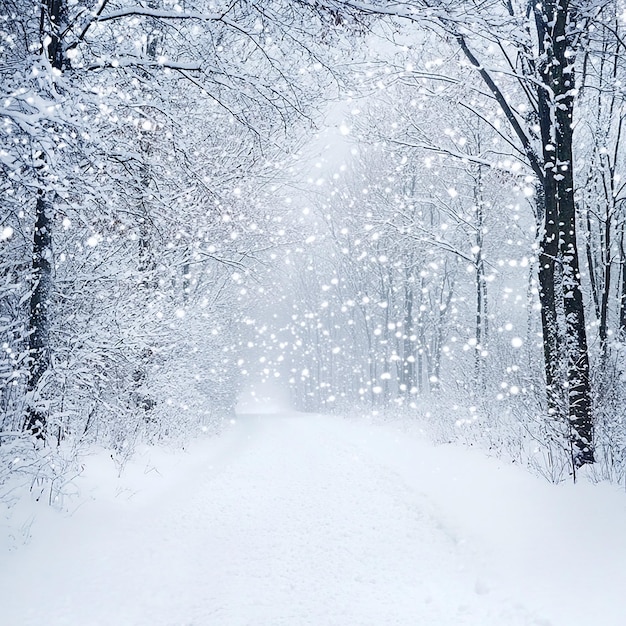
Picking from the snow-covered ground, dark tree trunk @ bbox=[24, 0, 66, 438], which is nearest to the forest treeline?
dark tree trunk @ bbox=[24, 0, 66, 438]

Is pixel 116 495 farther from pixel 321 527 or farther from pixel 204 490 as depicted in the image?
pixel 321 527

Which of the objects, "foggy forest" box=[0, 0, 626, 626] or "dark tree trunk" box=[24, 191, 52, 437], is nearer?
"foggy forest" box=[0, 0, 626, 626]

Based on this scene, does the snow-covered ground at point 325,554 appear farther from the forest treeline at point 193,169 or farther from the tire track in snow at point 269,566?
the forest treeline at point 193,169

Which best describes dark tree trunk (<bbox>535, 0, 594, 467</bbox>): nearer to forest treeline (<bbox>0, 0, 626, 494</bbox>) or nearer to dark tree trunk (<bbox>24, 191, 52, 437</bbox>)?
forest treeline (<bbox>0, 0, 626, 494</bbox>)

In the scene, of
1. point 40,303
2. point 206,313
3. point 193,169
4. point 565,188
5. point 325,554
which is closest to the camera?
point 325,554

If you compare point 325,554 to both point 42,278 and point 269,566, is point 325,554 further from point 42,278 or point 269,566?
point 42,278

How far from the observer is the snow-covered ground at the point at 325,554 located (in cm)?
386

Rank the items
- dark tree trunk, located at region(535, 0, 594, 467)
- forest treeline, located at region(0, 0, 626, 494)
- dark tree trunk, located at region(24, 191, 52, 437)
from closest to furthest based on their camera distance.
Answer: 1. forest treeline, located at region(0, 0, 626, 494)
2. dark tree trunk, located at region(24, 191, 52, 437)
3. dark tree trunk, located at region(535, 0, 594, 467)

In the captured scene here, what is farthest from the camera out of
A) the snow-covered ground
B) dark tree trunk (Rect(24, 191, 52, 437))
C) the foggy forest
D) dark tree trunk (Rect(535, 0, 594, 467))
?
dark tree trunk (Rect(535, 0, 594, 467))

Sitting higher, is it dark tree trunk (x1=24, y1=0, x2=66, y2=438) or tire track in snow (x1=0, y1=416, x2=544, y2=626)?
dark tree trunk (x1=24, y1=0, x2=66, y2=438)

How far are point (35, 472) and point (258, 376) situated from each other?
202ft

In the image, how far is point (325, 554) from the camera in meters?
5.23

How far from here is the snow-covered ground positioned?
3.86 metres

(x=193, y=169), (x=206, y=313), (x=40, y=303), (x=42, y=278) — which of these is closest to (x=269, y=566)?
(x=40, y=303)
